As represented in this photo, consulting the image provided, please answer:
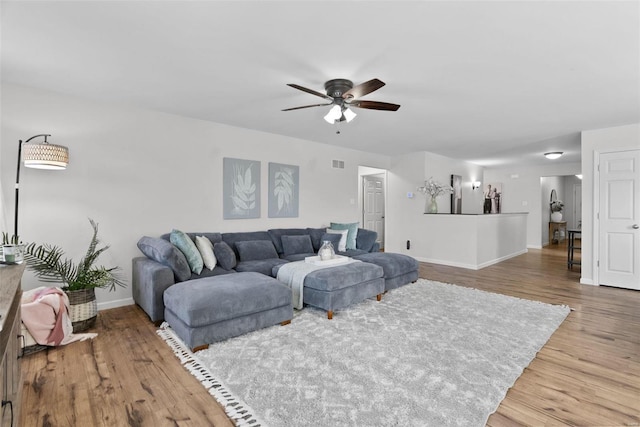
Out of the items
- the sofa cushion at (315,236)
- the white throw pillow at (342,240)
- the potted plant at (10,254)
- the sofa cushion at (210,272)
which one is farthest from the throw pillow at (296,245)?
the potted plant at (10,254)

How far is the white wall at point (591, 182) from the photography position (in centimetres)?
460

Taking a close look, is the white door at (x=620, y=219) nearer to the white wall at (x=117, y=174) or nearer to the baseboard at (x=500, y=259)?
the baseboard at (x=500, y=259)

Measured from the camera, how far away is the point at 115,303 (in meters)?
3.69

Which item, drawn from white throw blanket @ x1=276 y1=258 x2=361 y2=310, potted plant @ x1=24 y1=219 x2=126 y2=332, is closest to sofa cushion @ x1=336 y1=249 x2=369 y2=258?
white throw blanket @ x1=276 y1=258 x2=361 y2=310

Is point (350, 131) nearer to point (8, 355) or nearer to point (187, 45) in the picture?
point (187, 45)

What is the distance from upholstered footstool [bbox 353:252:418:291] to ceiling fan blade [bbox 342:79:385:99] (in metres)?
2.26

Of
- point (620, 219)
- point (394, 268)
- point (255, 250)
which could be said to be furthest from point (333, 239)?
point (620, 219)

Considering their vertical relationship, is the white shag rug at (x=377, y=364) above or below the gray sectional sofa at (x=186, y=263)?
below

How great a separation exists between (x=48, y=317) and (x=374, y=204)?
6.94 metres

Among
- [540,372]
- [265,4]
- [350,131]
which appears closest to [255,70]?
[265,4]

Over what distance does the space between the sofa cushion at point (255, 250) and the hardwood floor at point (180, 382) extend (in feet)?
4.48

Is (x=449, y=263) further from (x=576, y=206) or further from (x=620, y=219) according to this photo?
(x=576, y=206)

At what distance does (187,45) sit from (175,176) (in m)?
2.15

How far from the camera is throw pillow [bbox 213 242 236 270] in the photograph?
154 inches
